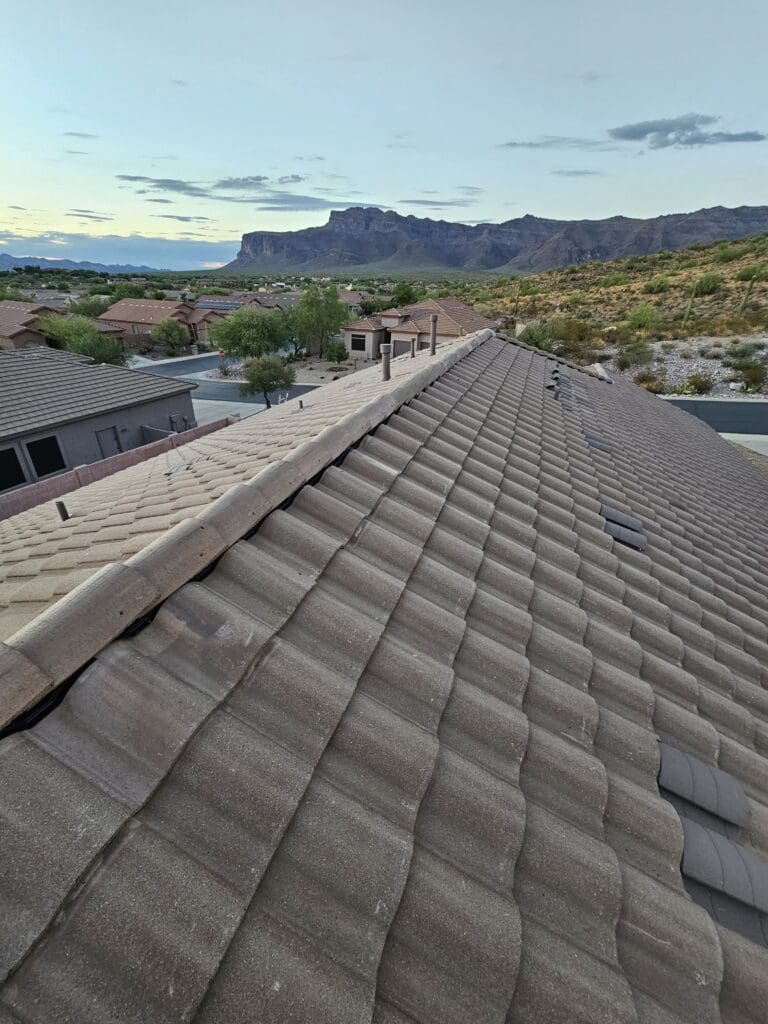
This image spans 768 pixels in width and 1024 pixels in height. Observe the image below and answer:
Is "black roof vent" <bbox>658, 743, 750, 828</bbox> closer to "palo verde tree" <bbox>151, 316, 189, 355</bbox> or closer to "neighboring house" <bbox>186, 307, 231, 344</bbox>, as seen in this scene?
"palo verde tree" <bbox>151, 316, 189, 355</bbox>

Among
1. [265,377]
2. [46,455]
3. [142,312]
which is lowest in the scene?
[265,377]

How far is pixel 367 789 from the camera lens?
1861mm

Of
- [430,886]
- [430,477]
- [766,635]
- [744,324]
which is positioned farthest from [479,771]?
[744,324]

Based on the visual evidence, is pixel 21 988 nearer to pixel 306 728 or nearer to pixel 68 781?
pixel 68 781

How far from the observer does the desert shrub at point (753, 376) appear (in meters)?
30.1

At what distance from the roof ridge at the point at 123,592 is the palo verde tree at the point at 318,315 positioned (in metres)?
47.3

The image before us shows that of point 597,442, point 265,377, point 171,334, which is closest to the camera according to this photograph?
point 597,442

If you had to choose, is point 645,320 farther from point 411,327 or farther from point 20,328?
point 20,328

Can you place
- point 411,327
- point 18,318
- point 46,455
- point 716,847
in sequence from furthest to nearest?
point 18,318
point 411,327
point 46,455
point 716,847

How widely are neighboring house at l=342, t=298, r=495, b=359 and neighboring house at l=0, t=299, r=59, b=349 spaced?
1177 inches

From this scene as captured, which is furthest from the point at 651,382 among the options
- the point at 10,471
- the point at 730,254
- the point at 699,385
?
the point at 730,254

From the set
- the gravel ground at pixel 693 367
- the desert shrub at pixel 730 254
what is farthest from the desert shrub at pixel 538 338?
the desert shrub at pixel 730 254

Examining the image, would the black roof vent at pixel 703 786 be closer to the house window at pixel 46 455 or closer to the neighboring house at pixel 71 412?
the neighboring house at pixel 71 412

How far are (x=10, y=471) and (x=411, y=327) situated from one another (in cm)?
3260
